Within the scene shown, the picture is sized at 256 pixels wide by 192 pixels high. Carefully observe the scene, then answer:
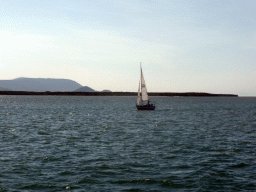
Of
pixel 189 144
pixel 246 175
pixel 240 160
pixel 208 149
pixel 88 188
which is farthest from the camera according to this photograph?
pixel 189 144

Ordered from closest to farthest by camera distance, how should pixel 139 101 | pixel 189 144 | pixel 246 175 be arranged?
A: 1. pixel 246 175
2. pixel 189 144
3. pixel 139 101

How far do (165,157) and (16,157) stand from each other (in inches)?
481

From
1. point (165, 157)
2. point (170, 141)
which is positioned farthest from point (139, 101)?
point (165, 157)

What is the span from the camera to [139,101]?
271 feet

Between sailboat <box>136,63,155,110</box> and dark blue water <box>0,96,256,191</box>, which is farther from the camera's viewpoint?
sailboat <box>136,63,155,110</box>

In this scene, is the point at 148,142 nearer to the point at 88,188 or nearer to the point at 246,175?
the point at 246,175

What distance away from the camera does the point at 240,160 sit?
21531mm

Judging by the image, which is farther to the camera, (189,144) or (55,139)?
(55,139)

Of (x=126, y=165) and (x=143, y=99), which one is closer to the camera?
(x=126, y=165)

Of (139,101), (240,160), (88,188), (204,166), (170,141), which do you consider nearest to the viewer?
(88,188)

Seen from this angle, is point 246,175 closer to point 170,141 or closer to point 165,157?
point 165,157

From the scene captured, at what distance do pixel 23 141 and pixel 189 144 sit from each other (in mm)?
17816

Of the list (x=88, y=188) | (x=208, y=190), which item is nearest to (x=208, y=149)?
(x=208, y=190)

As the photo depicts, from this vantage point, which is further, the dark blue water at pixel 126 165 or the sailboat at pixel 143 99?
the sailboat at pixel 143 99
